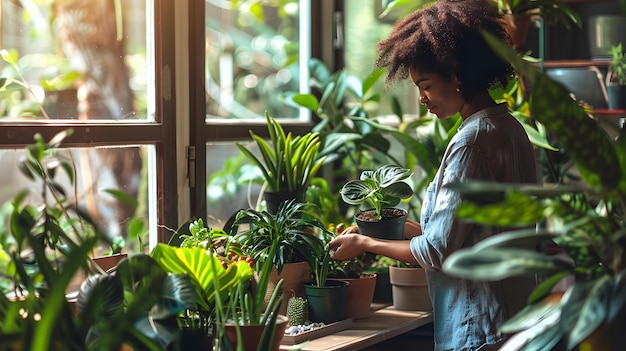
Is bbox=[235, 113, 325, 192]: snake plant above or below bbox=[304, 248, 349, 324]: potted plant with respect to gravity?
above

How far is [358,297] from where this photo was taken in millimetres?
2676

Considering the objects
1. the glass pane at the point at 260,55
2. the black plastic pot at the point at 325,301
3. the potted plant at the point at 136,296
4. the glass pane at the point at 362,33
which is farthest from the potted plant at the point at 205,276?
the glass pane at the point at 362,33

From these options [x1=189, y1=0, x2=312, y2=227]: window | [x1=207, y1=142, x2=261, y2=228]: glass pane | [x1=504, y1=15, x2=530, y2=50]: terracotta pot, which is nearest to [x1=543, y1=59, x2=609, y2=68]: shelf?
[x1=504, y1=15, x2=530, y2=50]: terracotta pot

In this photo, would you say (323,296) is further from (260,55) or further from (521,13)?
(260,55)

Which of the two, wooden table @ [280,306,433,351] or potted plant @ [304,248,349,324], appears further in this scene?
potted plant @ [304,248,349,324]

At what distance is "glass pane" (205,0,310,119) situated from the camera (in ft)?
11.4

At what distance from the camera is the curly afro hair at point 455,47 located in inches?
93.4

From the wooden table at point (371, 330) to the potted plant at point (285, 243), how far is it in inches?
7.7

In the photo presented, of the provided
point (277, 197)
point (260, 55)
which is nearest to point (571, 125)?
point (277, 197)

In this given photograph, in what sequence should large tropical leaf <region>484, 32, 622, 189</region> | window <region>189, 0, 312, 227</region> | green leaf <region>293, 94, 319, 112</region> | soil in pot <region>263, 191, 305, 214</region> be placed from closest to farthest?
large tropical leaf <region>484, 32, 622, 189</region> → soil in pot <region>263, 191, 305, 214</region> → window <region>189, 0, 312, 227</region> → green leaf <region>293, 94, 319, 112</region>

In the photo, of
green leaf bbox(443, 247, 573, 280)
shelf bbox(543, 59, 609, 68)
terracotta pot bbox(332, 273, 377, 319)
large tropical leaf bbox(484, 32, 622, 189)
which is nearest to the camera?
green leaf bbox(443, 247, 573, 280)

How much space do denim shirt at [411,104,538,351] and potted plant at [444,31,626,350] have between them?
759mm

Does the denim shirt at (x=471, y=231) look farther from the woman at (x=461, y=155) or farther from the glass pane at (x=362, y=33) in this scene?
the glass pane at (x=362, y=33)

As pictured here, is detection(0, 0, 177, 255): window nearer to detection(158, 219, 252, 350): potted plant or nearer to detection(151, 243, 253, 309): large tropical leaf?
detection(158, 219, 252, 350): potted plant
